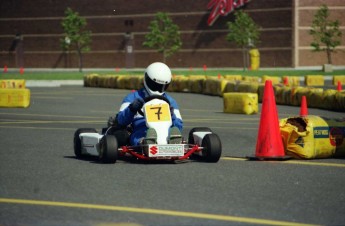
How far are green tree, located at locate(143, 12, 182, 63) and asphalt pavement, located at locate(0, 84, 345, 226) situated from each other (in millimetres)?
60649

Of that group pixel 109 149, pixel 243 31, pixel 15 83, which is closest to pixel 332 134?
pixel 109 149

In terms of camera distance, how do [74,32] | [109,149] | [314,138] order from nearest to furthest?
[109,149] < [314,138] < [74,32]

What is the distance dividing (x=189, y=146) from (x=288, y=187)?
279 cm

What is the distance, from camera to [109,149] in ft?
37.9

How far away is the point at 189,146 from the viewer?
12.1 m

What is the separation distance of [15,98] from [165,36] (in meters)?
50.7

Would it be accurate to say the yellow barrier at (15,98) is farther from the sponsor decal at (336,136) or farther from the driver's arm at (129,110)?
the sponsor decal at (336,136)

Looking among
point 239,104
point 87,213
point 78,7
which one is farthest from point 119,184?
point 78,7

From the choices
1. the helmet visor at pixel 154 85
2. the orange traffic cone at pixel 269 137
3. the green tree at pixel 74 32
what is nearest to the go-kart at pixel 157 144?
the helmet visor at pixel 154 85

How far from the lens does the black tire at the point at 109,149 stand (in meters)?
11.5

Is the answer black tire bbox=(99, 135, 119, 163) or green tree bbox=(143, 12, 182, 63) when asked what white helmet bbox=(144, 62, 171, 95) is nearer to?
black tire bbox=(99, 135, 119, 163)

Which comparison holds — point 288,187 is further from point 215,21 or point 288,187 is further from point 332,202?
point 215,21

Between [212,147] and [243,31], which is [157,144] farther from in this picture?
[243,31]

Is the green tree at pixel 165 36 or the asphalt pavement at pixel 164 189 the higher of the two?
the green tree at pixel 165 36
